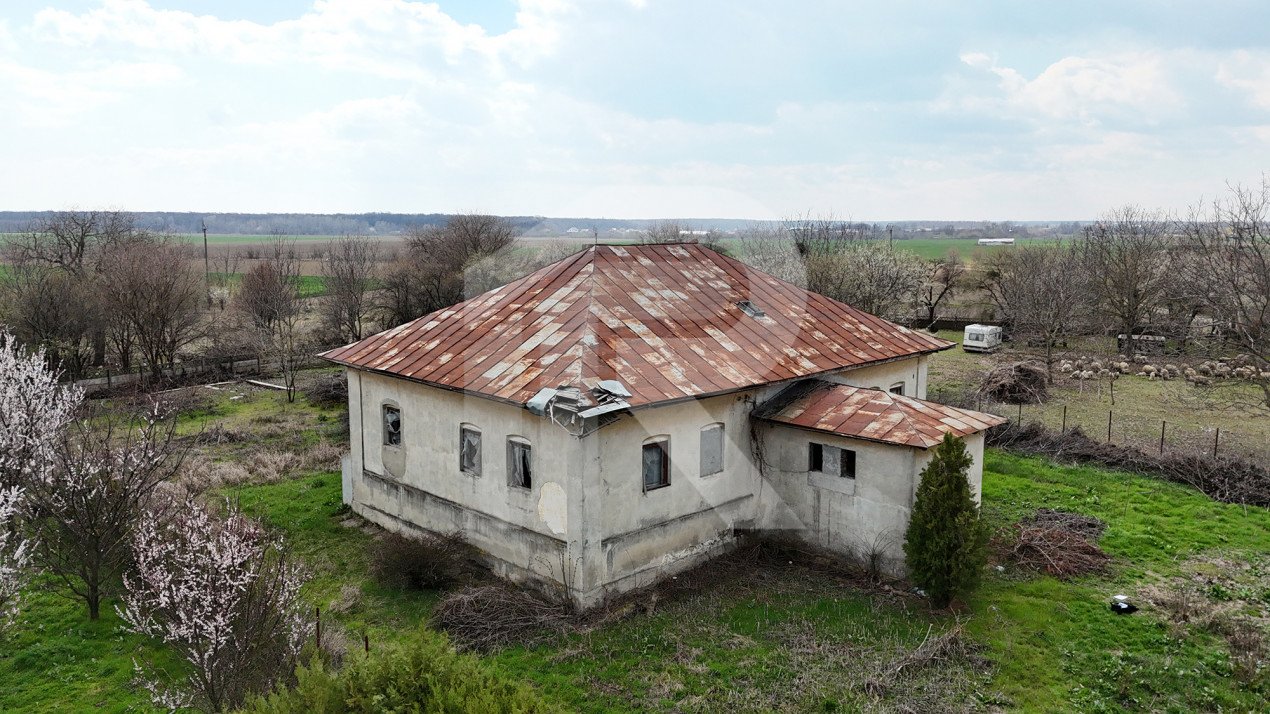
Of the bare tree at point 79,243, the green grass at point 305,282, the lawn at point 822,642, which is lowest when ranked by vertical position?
the lawn at point 822,642

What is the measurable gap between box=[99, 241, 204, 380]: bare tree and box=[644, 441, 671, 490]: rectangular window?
2956 centimetres

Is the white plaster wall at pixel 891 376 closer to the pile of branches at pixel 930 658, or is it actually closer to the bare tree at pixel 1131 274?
the pile of branches at pixel 930 658

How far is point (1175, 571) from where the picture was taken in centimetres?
1360

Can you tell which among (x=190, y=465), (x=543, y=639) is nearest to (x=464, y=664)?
(x=543, y=639)

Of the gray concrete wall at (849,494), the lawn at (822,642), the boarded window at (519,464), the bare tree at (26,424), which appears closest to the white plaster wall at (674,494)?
the gray concrete wall at (849,494)

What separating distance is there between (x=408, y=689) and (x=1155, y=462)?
1947 centimetres

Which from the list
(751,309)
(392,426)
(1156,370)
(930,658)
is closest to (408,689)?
(930,658)

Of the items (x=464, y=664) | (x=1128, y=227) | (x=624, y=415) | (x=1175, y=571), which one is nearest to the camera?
(x=464, y=664)

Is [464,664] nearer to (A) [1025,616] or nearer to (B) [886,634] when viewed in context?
(B) [886,634]

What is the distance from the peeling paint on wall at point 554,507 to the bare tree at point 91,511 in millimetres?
5815

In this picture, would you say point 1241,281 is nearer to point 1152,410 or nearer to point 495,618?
point 1152,410

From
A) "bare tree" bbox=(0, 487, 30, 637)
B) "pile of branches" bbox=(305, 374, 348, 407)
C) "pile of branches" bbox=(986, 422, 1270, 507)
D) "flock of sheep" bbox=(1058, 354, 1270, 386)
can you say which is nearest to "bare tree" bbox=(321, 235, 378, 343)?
"pile of branches" bbox=(305, 374, 348, 407)

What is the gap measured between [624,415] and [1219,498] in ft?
46.6

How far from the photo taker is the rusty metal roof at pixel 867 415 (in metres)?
13.0
